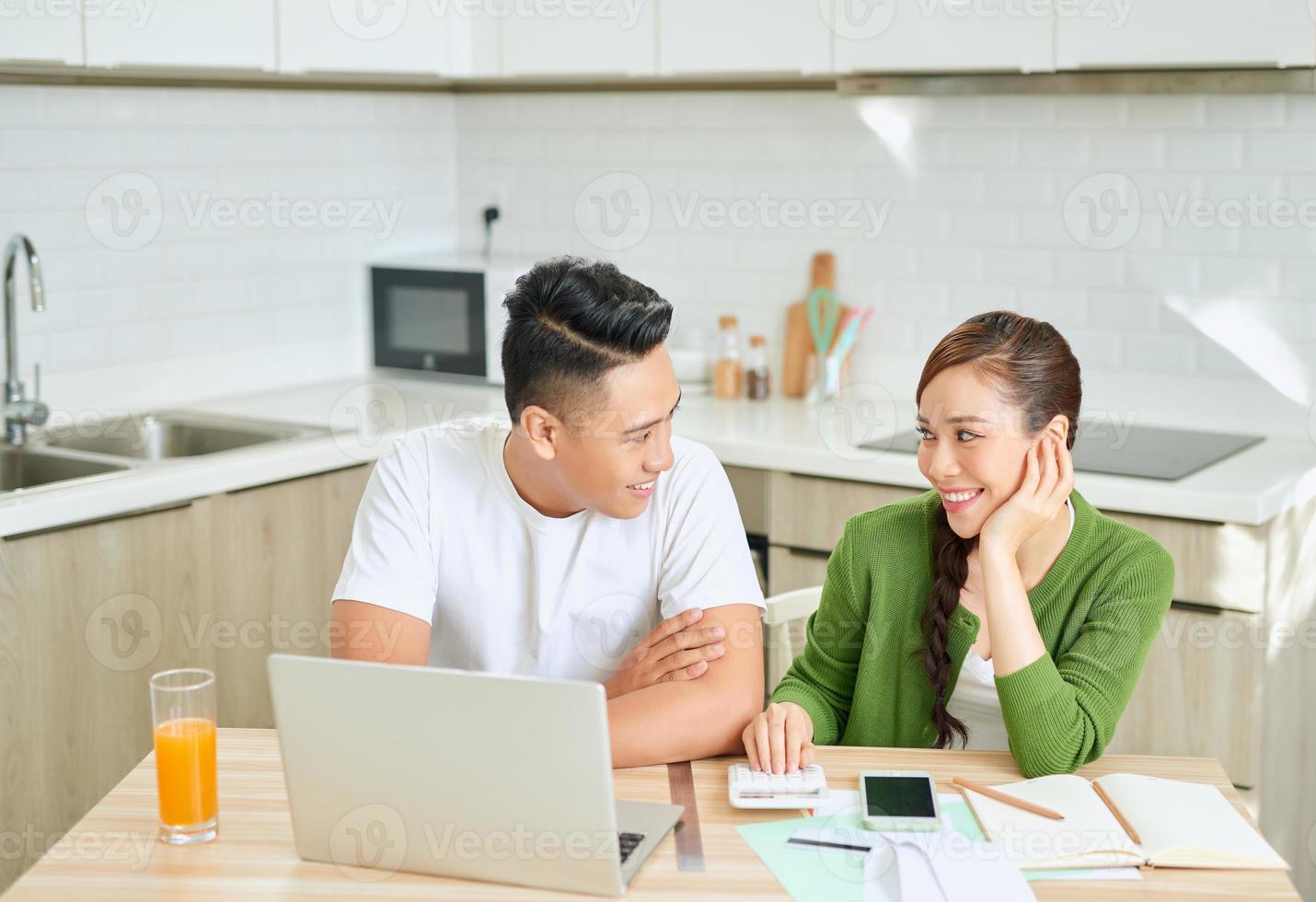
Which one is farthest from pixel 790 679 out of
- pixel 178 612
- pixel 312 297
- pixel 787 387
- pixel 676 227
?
pixel 312 297

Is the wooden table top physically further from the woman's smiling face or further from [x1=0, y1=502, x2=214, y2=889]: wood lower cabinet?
[x1=0, y1=502, x2=214, y2=889]: wood lower cabinet

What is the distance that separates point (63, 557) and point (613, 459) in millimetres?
1255

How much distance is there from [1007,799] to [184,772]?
856mm

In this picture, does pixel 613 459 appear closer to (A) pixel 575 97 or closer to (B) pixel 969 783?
(B) pixel 969 783

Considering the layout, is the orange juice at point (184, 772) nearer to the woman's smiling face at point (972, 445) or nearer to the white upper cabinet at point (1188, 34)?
the woman's smiling face at point (972, 445)

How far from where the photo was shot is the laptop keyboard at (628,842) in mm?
1470

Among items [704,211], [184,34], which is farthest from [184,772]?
[704,211]

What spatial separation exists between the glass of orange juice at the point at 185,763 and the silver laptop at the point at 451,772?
122mm

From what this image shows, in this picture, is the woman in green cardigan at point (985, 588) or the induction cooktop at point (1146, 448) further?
the induction cooktop at point (1146, 448)

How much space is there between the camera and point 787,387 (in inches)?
144

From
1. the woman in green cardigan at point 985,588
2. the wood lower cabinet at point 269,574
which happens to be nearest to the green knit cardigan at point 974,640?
the woman in green cardigan at point 985,588

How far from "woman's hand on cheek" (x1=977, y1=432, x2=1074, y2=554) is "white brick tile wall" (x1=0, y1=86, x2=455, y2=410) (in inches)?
85.6

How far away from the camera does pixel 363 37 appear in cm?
340

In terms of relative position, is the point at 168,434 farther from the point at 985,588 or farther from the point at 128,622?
the point at 985,588
